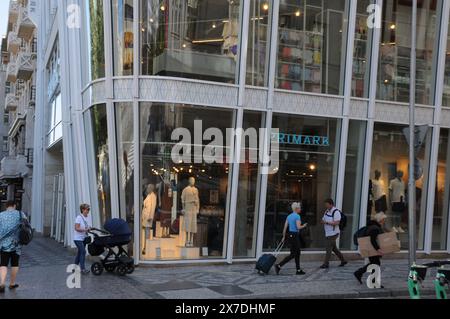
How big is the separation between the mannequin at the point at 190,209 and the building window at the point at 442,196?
26.5 feet

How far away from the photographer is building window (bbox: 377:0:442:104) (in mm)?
16562

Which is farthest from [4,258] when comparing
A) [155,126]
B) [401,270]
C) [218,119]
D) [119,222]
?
[401,270]

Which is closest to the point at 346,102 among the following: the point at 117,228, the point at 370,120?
the point at 370,120

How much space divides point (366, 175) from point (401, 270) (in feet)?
10.2

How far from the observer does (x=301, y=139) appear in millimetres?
15508

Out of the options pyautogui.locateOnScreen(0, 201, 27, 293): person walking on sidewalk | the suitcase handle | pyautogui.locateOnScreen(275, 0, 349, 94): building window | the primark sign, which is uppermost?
pyautogui.locateOnScreen(275, 0, 349, 94): building window

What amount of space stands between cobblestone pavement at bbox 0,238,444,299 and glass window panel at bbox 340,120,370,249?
66.9 inches

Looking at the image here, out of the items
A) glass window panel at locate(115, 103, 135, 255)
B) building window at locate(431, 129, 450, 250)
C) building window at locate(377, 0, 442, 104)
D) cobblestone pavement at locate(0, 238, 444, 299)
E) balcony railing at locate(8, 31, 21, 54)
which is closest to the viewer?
cobblestone pavement at locate(0, 238, 444, 299)

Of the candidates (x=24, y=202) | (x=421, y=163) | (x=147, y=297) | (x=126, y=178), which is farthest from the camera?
(x=24, y=202)

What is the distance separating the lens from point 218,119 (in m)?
14.4

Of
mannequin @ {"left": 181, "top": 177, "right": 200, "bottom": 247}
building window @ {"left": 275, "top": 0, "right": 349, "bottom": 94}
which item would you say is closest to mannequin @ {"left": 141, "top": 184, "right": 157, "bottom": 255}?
mannequin @ {"left": 181, "top": 177, "right": 200, "bottom": 247}

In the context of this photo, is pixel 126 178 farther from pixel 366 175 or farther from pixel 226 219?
pixel 366 175

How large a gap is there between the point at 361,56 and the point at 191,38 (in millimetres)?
5361

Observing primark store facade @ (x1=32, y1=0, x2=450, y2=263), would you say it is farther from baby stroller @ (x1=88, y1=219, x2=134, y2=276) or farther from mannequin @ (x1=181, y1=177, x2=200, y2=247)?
baby stroller @ (x1=88, y1=219, x2=134, y2=276)
